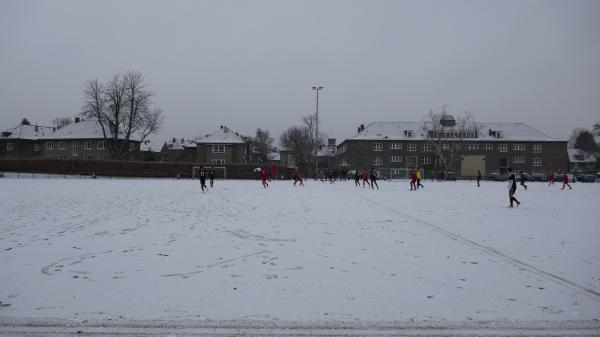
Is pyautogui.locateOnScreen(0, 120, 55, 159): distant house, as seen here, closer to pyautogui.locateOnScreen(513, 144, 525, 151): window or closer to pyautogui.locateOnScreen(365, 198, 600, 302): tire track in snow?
pyautogui.locateOnScreen(365, 198, 600, 302): tire track in snow

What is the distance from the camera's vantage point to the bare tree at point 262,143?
117113 millimetres

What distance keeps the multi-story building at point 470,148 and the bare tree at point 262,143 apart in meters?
39.6

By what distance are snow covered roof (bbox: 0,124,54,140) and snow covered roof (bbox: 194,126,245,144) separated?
118 feet

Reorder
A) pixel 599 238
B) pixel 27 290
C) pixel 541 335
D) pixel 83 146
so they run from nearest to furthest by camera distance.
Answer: pixel 541 335
pixel 27 290
pixel 599 238
pixel 83 146

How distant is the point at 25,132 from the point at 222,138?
43.8 m

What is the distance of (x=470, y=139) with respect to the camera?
8181 cm

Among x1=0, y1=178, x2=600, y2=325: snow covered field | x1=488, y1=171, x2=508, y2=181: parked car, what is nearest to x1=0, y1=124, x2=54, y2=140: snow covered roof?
x1=0, y1=178, x2=600, y2=325: snow covered field

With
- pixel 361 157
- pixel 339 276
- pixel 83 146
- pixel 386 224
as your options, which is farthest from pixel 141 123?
pixel 339 276

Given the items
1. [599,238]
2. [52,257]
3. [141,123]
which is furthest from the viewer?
[141,123]

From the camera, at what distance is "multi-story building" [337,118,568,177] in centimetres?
8000

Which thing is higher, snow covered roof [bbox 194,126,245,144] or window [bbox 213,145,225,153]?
snow covered roof [bbox 194,126,245,144]

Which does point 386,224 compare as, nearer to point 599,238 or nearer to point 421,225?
point 421,225

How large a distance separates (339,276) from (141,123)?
187 feet

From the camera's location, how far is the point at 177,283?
17.0 feet
